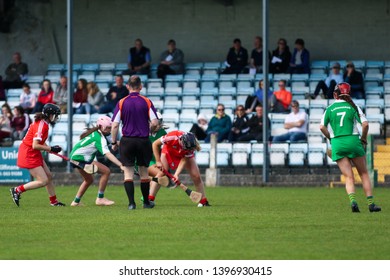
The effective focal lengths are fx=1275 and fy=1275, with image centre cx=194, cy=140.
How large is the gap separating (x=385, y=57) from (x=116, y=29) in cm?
808

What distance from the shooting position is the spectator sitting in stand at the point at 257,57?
3356 cm

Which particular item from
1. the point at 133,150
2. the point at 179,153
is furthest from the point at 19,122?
the point at 133,150

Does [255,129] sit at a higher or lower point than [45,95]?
lower

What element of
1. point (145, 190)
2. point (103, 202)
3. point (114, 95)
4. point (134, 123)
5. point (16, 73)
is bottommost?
point (103, 202)

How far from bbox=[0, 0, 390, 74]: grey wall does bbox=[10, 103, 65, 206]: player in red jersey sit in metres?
16.1

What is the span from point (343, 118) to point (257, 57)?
15.6m

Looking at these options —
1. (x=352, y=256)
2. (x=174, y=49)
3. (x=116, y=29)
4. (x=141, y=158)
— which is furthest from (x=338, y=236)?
(x=116, y=29)

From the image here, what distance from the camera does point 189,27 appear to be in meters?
37.4

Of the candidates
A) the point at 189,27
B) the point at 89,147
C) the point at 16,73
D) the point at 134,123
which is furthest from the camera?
the point at 189,27

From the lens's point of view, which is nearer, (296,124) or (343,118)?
(343,118)

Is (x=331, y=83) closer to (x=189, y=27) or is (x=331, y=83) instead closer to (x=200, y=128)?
(x=200, y=128)

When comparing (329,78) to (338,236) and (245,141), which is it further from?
(338,236)

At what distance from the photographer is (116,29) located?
37.8 meters

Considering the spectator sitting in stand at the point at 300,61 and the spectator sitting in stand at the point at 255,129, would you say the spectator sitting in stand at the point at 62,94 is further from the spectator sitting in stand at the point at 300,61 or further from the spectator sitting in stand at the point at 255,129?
the spectator sitting in stand at the point at 300,61
